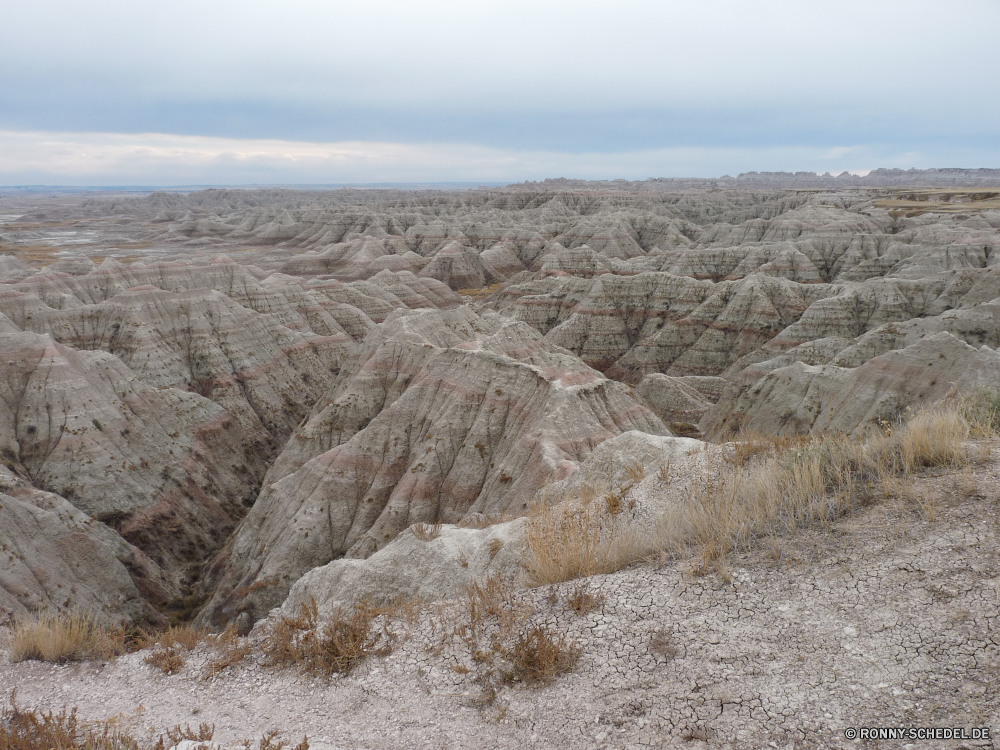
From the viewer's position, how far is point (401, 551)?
1165 cm

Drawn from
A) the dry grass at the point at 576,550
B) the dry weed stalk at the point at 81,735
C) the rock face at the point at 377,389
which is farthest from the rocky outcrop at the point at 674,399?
the dry weed stalk at the point at 81,735

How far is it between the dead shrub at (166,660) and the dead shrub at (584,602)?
17.3ft

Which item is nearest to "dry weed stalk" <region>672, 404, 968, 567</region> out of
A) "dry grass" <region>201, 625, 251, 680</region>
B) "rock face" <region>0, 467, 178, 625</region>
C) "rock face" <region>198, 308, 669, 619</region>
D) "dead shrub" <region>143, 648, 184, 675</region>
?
"dry grass" <region>201, 625, 251, 680</region>

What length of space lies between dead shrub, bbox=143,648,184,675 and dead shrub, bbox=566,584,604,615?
207 inches

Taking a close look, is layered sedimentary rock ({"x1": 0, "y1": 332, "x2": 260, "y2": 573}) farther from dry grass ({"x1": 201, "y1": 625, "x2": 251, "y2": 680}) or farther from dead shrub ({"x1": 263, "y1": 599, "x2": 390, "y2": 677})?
dead shrub ({"x1": 263, "y1": 599, "x2": 390, "y2": 677})

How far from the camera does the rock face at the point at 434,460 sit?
2267cm

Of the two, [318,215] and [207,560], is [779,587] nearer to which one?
[207,560]

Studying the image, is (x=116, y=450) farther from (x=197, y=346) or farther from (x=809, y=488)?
(x=809, y=488)

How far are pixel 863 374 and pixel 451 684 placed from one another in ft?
101

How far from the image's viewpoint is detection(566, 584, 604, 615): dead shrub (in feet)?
19.5

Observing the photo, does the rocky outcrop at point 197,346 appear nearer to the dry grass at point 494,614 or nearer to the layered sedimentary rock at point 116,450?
the layered sedimentary rock at point 116,450

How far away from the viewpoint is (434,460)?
25359 mm

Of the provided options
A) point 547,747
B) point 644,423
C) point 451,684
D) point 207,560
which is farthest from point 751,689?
point 207,560

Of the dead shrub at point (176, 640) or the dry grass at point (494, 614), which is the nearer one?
the dry grass at point (494, 614)
